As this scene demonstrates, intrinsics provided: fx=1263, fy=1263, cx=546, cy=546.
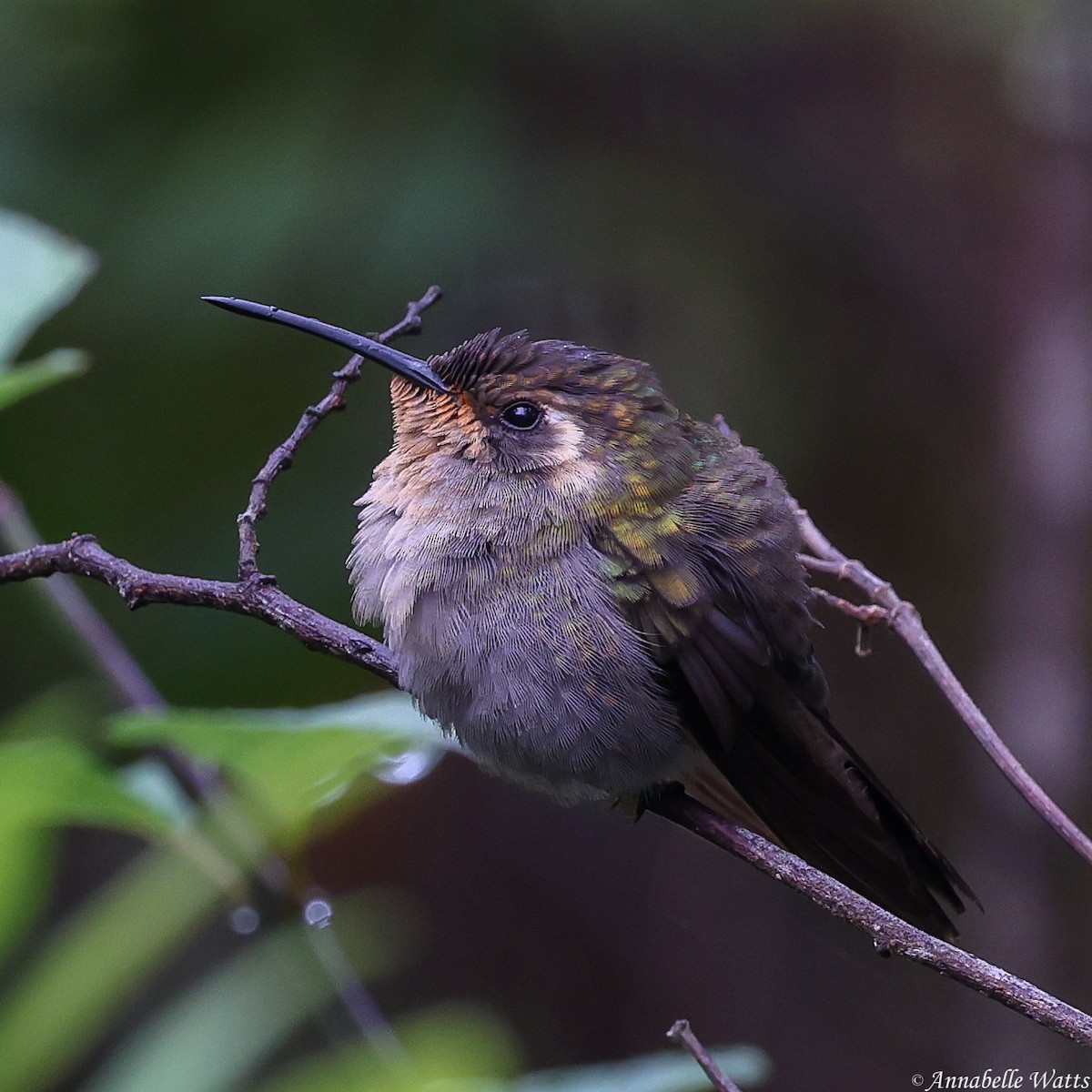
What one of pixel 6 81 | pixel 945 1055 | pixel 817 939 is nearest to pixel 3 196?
pixel 6 81

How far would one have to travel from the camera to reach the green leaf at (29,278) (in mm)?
1938

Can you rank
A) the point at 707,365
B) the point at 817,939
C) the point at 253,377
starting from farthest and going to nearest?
the point at 817,939, the point at 707,365, the point at 253,377

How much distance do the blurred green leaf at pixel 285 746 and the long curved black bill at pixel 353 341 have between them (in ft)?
2.16

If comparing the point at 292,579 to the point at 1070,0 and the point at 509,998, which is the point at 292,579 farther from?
the point at 1070,0

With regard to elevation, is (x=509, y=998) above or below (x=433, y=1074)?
below

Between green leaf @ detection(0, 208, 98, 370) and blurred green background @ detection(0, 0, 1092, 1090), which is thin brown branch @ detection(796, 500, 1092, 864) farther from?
blurred green background @ detection(0, 0, 1092, 1090)

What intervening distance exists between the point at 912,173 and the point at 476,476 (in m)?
3.71

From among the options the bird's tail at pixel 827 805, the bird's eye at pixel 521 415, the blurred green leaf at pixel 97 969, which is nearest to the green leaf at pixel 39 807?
the blurred green leaf at pixel 97 969

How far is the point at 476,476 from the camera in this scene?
251 centimetres

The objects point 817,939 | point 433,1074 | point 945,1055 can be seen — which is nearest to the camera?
point 433,1074

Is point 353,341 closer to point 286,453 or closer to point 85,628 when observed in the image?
point 286,453

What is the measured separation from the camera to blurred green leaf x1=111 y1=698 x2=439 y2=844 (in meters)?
1.82

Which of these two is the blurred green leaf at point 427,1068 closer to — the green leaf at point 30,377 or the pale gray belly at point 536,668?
the pale gray belly at point 536,668

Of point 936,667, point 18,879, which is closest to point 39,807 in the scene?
point 18,879
